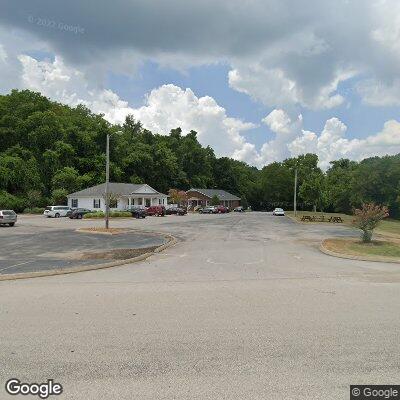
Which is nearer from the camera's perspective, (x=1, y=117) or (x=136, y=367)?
(x=136, y=367)

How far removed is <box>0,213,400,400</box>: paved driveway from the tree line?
54.0 m

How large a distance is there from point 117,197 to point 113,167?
1904 centimetres

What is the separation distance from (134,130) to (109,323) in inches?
4308

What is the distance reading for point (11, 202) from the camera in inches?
2406

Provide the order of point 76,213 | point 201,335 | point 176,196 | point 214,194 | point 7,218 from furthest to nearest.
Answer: point 214,194 → point 176,196 → point 76,213 → point 7,218 → point 201,335

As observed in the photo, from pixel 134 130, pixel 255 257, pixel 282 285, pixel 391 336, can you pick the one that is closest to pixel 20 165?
pixel 134 130

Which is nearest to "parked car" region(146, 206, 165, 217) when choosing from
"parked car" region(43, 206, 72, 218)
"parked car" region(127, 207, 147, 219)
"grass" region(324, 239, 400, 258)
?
"parked car" region(127, 207, 147, 219)

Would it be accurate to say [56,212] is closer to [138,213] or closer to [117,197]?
[117,197]

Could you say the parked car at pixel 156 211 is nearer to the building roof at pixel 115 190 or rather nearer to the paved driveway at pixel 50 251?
the building roof at pixel 115 190

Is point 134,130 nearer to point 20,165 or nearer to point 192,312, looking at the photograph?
point 20,165

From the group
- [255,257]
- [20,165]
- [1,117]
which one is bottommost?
[255,257]

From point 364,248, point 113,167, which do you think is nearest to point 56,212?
point 113,167

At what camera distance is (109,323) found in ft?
23.0

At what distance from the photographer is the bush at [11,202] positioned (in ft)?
197
